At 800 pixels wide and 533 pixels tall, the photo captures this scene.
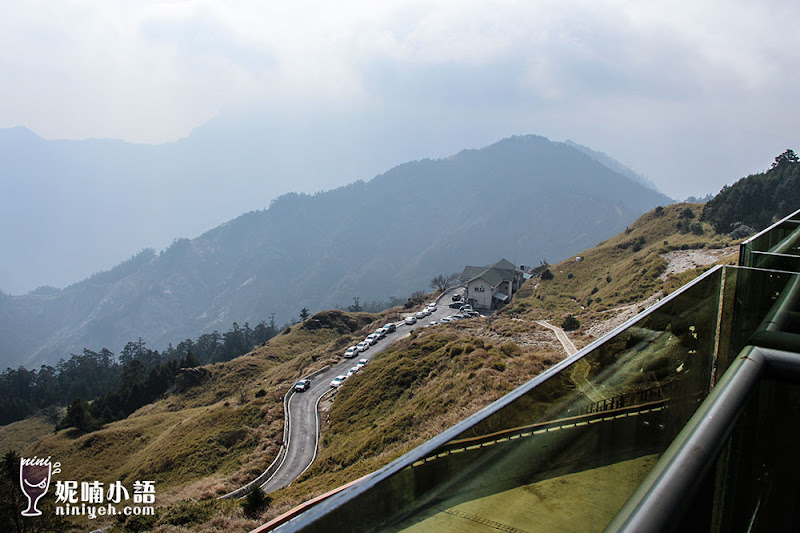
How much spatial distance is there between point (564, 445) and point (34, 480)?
4084cm

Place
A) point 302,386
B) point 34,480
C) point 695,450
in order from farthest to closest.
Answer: point 302,386
point 34,480
point 695,450

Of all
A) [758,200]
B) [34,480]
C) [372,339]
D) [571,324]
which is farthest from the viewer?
[758,200]

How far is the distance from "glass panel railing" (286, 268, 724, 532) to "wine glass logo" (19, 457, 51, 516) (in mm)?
28274

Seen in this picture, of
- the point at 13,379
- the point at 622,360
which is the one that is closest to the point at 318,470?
the point at 622,360

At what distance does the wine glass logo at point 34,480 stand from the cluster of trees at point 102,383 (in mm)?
12360

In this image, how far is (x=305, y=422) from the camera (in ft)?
99.3

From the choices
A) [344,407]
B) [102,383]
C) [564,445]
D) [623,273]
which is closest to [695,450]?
[564,445]

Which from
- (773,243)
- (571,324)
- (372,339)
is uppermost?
(773,243)

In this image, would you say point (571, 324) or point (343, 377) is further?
point (343, 377)

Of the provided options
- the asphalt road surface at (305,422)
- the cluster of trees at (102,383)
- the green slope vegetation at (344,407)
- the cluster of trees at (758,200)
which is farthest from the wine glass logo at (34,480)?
the cluster of trees at (758,200)

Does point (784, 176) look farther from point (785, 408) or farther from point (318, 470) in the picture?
point (785, 408)

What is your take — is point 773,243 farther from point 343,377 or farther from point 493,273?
point 493,273

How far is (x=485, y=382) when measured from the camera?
1947 centimetres

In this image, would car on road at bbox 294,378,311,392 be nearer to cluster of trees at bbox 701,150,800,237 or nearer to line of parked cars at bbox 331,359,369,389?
line of parked cars at bbox 331,359,369,389
